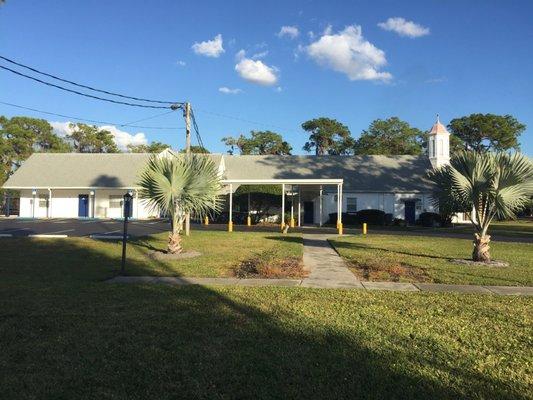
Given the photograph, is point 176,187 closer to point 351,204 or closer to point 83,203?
point 351,204

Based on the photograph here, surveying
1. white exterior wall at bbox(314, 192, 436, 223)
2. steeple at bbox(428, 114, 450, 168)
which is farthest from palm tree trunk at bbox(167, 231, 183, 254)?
steeple at bbox(428, 114, 450, 168)

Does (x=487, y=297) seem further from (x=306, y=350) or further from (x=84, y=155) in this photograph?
(x=84, y=155)

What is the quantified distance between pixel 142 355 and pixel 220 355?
Answer: 2.71 ft

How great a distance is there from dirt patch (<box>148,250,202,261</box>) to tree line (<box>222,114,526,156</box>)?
181ft

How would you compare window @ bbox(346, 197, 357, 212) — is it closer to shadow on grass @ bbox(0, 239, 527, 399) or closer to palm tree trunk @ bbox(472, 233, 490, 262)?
palm tree trunk @ bbox(472, 233, 490, 262)

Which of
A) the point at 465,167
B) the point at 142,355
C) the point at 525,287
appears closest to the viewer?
the point at 142,355

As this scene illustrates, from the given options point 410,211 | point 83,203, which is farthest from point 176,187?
point 83,203

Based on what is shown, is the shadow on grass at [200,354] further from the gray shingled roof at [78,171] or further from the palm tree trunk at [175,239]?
the gray shingled roof at [78,171]

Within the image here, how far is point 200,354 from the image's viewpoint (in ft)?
17.2

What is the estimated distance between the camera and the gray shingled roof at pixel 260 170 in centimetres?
4134

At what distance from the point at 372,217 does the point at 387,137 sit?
36.5 metres

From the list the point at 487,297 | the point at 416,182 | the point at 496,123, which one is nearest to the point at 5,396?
the point at 487,297

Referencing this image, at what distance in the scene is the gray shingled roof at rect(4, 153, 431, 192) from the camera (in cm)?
4134

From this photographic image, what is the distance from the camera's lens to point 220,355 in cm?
521
